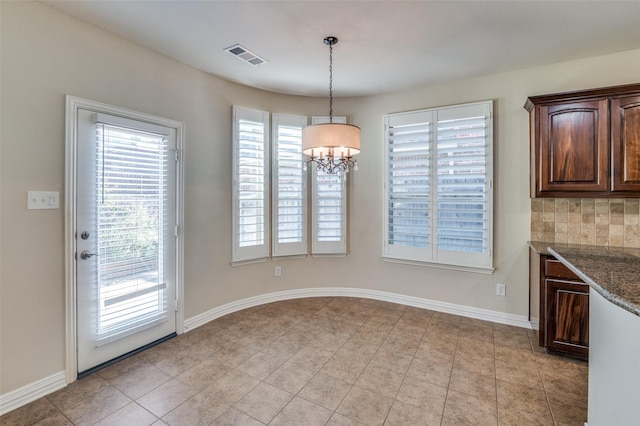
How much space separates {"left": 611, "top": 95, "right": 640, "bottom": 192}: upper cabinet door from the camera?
2611mm

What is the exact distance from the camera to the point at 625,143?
2641 millimetres

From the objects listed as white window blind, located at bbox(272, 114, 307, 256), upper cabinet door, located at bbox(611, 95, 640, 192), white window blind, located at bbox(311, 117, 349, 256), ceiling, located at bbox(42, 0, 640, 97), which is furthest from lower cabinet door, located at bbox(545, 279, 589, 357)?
white window blind, located at bbox(272, 114, 307, 256)

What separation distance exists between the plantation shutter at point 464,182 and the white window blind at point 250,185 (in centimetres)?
218

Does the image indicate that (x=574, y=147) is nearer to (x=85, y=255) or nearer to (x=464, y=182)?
(x=464, y=182)

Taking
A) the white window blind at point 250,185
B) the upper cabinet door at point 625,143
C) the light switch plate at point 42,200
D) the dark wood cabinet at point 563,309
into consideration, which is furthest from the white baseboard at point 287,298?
the upper cabinet door at point 625,143

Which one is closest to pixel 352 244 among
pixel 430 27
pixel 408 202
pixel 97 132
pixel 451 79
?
pixel 408 202

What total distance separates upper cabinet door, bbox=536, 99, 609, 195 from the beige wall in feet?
1.34

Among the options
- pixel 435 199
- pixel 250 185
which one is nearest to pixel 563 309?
pixel 435 199

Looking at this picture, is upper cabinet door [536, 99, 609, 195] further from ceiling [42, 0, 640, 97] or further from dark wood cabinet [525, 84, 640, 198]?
ceiling [42, 0, 640, 97]

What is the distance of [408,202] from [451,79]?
153cm

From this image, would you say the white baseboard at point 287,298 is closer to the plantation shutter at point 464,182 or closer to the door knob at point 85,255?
the plantation shutter at point 464,182

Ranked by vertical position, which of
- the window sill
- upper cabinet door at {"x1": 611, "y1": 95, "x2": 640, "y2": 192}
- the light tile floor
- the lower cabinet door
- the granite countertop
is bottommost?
the light tile floor

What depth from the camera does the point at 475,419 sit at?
1946 millimetres

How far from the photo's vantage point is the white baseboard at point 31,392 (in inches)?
80.1
